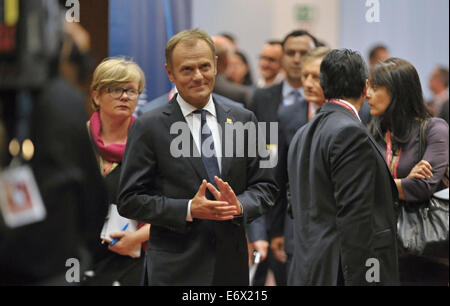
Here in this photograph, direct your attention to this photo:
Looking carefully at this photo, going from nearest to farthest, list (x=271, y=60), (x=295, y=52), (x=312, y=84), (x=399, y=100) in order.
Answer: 1. (x=399, y=100)
2. (x=312, y=84)
3. (x=295, y=52)
4. (x=271, y=60)

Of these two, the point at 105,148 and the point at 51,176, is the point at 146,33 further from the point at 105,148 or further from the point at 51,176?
the point at 51,176

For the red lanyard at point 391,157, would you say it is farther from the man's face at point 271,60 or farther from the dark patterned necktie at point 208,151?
the man's face at point 271,60

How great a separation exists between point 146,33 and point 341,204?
1.56 meters

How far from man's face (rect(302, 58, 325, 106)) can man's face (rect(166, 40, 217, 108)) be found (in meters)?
1.04

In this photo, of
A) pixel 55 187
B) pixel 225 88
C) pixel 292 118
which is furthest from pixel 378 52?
pixel 55 187

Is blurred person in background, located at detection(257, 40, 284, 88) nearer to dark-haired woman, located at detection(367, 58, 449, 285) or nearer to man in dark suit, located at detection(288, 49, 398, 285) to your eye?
dark-haired woman, located at detection(367, 58, 449, 285)

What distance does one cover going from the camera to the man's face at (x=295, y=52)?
183 inches

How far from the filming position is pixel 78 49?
2670mm

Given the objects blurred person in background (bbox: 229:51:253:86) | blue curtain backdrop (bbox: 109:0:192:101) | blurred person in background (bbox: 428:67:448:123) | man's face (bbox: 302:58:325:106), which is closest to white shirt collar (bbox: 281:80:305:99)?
man's face (bbox: 302:58:325:106)

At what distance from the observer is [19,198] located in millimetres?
1990

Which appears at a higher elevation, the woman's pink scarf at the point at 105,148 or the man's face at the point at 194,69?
the man's face at the point at 194,69

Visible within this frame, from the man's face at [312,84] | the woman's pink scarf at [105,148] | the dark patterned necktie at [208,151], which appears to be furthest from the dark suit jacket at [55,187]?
the man's face at [312,84]

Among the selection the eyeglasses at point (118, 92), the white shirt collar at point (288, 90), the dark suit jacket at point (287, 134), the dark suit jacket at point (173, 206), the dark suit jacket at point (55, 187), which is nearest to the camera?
the dark suit jacket at point (55, 187)

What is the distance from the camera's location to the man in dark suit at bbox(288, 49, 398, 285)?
9.93ft
